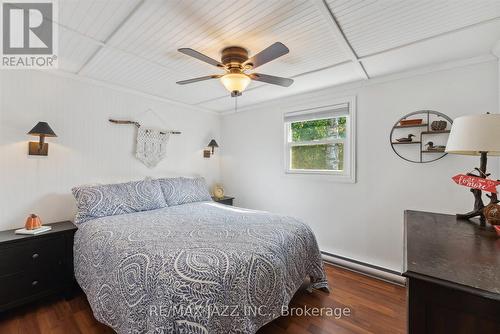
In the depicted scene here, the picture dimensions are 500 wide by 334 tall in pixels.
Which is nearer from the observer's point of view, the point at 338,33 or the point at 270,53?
the point at 270,53

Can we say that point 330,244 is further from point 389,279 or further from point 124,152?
point 124,152

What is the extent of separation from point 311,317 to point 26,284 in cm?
247

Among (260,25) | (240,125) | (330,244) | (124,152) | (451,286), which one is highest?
(260,25)

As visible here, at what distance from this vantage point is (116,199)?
8.18 ft

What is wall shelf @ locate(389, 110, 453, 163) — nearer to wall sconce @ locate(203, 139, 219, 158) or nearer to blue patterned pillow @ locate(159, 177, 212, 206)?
blue patterned pillow @ locate(159, 177, 212, 206)

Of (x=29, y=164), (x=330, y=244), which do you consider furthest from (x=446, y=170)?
(x=29, y=164)

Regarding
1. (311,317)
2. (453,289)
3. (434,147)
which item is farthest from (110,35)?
(434,147)

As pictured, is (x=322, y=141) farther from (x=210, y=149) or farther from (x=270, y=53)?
(x=210, y=149)

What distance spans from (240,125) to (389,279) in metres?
3.05

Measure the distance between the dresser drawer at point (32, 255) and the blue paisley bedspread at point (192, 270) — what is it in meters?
0.15

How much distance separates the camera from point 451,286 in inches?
28.9

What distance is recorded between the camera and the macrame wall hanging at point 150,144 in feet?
10.3

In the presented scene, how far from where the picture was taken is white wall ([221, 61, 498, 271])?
216cm

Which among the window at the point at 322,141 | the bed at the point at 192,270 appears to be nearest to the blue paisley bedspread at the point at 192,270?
the bed at the point at 192,270
